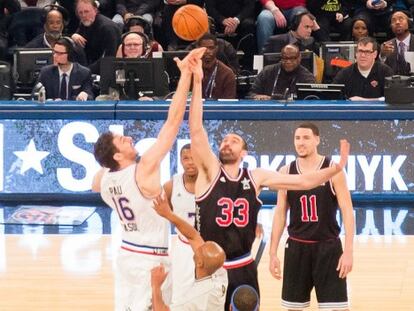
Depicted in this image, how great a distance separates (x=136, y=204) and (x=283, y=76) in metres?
6.97

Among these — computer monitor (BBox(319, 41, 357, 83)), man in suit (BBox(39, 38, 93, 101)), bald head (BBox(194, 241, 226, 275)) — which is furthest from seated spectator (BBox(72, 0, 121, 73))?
bald head (BBox(194, 241, 226, 275))

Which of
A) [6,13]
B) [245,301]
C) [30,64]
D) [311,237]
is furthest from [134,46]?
[245,301]

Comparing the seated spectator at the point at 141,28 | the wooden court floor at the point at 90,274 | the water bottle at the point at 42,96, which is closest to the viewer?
the wooden court floor at the point at 90,274

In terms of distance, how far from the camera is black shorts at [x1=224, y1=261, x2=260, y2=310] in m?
8.77

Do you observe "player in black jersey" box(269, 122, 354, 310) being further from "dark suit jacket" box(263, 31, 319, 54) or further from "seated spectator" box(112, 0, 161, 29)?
"seated spectator" box(112, 0, 161, 29)

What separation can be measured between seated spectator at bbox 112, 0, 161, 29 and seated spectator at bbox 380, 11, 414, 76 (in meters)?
3.64

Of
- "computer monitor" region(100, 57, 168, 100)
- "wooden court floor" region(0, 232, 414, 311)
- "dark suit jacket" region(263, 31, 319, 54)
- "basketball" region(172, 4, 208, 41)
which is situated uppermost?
"basketball" region(172, 4, 208, 41)

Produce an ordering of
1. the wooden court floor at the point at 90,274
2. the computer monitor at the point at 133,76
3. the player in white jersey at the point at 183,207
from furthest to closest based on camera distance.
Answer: the computer monitor at the point at 133,76 → the wooden court floor at the point at 90,274 → the player in white jersey at the point at 183,207

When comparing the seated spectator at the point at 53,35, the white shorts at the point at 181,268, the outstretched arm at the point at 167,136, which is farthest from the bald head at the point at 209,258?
the seated spectator at the point at 53,35

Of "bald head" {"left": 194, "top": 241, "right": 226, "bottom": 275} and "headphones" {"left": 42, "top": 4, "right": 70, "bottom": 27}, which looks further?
"headphones" {"left": 42, "top": 4, "right": 70, "bottom": 27}

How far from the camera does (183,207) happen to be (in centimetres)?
980

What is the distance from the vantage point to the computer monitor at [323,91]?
14.7m

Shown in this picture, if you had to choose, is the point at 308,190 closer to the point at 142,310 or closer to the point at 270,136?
the point at 142,310

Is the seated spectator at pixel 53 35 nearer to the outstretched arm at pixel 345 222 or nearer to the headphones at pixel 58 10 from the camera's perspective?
the headphones at pixel 58 10
